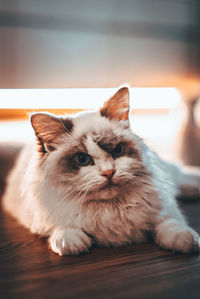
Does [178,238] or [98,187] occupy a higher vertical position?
[98,187]

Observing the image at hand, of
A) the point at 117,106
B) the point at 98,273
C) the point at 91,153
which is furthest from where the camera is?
the point at 117,106

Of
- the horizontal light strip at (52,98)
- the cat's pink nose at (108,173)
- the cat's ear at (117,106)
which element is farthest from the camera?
the horizontal light strip at (52,98)

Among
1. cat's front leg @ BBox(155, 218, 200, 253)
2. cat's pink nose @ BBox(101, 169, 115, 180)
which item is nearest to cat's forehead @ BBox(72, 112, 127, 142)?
cat's pink nose @ BBox(101, 169, 115, 180)

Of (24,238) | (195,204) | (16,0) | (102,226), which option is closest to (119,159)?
(102,226)

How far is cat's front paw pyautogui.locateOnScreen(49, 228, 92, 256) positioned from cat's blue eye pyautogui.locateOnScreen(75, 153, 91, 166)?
0.20 meters

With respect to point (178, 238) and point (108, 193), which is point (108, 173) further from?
point (178, 238)

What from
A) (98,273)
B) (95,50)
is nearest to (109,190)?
(98,273)

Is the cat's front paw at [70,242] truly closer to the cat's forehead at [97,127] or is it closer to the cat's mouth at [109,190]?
the cat's mouth at [109,190]

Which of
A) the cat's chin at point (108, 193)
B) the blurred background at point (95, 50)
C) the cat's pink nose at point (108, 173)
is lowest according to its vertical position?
the cat's chin at point (108, 193)

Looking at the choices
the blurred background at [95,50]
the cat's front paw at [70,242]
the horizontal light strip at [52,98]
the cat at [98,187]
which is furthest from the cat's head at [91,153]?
the horizontal light strip at [52,98]

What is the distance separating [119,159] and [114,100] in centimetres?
21

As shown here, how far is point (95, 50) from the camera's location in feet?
11.0

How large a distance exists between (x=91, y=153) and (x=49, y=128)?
159 millimetres

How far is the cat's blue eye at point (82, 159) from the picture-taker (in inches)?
39.9
